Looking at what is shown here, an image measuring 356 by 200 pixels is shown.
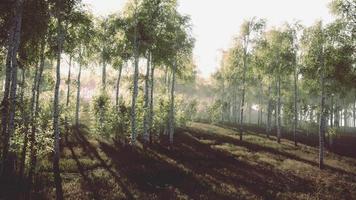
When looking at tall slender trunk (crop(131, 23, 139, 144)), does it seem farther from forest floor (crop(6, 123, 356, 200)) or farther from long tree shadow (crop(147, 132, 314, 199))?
long tree shadow (crop(147, 132, 314, 199))

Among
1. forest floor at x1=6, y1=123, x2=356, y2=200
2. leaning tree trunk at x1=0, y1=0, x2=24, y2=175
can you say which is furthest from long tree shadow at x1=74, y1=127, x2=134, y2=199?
leaning tree trunk at x1=0, y1=0, x2=24, y2=175

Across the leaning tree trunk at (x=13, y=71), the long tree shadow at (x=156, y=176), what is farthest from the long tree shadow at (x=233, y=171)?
the leaning tree trunk at (x=13, y=71)

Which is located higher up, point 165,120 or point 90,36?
point 90,36

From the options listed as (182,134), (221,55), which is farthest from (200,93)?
(182,134)

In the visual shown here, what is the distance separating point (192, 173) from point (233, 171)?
3.24 meters

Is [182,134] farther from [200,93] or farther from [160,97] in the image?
[200,93]

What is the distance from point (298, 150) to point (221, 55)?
35165 mm

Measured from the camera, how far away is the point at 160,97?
3916 centimetres

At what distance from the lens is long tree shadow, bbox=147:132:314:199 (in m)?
20.8

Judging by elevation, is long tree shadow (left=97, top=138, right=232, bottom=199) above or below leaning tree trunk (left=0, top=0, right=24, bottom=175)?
below

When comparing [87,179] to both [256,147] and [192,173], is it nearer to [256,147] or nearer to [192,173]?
[192,173]

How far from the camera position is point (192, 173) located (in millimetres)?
22938

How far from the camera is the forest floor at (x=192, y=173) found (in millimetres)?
18469

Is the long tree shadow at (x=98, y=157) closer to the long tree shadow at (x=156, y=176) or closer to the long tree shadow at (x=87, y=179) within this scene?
the long tree shadow at (x=156, y=176)
